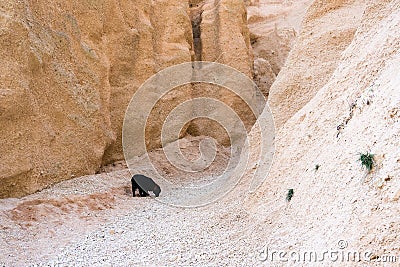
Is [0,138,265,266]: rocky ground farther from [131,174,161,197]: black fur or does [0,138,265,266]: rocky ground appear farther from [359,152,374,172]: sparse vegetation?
[359,152,374,172]: sparse vegetation

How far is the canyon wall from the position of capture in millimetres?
4176

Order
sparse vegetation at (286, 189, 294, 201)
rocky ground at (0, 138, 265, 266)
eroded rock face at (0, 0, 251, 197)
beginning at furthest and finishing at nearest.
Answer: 1. eroded rock face at (0, 0, 251, 197)
2. sparse vegetation at (286, 189, 294, 201)
3. rocky ground at (0, 138, 265, 266)

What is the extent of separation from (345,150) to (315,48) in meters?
5.08

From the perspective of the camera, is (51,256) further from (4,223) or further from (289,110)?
(289,110)

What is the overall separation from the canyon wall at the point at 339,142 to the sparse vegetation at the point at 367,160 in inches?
2.3

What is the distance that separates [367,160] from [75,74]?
904 cm

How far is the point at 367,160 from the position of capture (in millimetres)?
4570

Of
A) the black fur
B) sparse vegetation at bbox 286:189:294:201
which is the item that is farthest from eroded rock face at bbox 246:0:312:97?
sparse vegetation at bbox 286:189:294:201

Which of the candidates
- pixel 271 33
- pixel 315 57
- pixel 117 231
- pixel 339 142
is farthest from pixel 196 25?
pixel 339 142

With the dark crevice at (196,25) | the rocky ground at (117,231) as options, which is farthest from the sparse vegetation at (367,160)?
the dark crevice at (196,25)

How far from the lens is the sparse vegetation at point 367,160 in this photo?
452 cm

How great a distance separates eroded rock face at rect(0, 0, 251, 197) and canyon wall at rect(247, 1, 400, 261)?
5209 millimetres

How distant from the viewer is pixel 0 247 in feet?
23.3

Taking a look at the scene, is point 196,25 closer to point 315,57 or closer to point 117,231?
point 315,57
